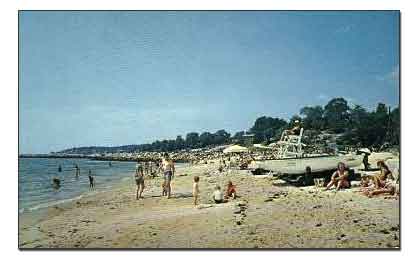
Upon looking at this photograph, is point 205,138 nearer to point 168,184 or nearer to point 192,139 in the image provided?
point 192,139

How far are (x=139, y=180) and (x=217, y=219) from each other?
2.53ft

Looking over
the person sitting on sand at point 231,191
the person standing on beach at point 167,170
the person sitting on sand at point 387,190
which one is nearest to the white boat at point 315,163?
the person sitting on sand at point 387,190

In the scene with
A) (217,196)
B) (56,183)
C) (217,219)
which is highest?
(56,183)

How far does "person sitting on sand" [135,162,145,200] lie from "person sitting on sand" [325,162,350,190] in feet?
5.25

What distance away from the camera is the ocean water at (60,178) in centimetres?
459

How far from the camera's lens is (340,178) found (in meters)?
4.73

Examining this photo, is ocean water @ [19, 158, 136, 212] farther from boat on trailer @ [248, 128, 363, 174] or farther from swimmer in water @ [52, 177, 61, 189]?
boat on trailer @ [248, 128, 363, 174]

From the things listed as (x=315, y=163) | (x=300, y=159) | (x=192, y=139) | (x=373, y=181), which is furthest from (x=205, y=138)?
(x=373, y=181)

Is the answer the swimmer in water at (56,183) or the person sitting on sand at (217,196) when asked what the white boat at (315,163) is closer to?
the person sitting on sand at (217,196)

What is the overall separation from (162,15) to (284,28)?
1045 mm

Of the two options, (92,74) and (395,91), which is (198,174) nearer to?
(92,74)

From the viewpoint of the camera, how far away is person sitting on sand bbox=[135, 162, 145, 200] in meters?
4.78
